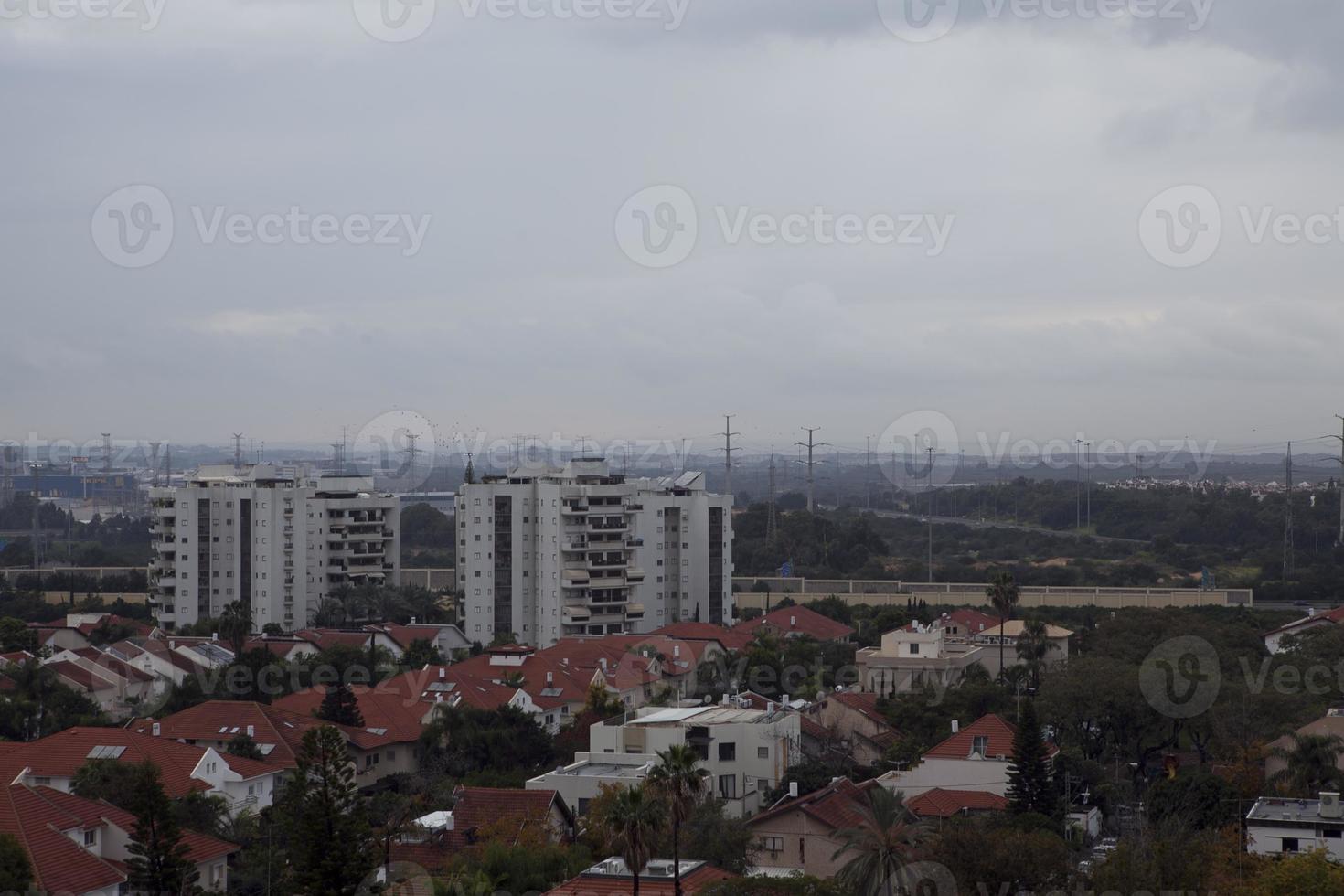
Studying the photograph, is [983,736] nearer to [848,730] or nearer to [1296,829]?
[848,730]

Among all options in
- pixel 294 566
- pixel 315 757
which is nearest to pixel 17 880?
pixel 315 757

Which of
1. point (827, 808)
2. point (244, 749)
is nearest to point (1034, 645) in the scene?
point (827, 808)

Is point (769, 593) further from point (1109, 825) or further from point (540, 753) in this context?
point (1109, 825)

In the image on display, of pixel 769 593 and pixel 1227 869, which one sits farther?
pixel 769 593

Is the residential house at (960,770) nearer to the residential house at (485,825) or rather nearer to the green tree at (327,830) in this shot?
the residential house at (485,825)

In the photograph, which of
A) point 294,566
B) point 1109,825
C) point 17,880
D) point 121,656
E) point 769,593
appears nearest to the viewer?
point 17,880

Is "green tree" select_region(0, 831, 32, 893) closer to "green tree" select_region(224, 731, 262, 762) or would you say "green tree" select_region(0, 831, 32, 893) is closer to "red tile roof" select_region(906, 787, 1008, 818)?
"green tree" select_region(224, 731, 262, 762)

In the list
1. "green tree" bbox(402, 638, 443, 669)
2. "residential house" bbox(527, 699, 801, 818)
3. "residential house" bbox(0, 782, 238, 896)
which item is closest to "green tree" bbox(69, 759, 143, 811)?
"residential house" bbox(0, 782, 238, 896)
